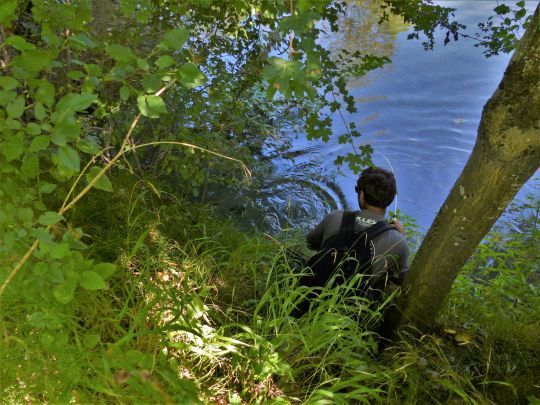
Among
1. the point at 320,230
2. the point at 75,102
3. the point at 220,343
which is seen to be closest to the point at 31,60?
the point at 75,102

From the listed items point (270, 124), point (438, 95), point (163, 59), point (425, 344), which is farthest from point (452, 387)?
point (438, 95)

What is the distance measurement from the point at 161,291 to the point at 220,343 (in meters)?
0.31

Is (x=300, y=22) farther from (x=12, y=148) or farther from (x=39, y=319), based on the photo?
(x=39, y=319)

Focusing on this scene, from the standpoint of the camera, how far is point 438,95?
7.03 m

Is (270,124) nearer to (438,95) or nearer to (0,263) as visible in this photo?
(438,95)

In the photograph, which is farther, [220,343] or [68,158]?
[220,343]

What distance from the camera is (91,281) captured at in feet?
3.56

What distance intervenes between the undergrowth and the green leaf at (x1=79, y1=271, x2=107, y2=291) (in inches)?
5.8

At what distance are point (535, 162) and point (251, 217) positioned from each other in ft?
11.4

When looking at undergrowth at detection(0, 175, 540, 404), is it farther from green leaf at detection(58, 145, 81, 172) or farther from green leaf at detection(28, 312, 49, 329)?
green leaf at detection(58, 145, 81, 172)

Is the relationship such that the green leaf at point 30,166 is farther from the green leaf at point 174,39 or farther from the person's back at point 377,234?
the person's back at point 377,234

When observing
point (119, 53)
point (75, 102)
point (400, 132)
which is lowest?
point (400, 132)

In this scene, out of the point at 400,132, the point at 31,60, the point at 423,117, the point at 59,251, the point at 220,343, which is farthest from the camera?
the point at 423,117

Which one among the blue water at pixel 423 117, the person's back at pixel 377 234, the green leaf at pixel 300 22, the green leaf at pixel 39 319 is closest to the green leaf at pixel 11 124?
the green leaf at pixel 39 319
